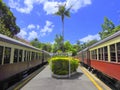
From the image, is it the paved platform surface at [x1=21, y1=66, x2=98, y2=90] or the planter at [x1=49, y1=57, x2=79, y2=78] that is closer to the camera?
the paved platform surface at [x1=21, y1=66, x2=98, y2=90]

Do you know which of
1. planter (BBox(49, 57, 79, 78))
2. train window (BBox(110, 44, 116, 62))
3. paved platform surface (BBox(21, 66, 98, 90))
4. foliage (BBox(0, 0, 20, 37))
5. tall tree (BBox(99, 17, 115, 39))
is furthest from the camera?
tall tree (BBox(99, 17, 115, 39))

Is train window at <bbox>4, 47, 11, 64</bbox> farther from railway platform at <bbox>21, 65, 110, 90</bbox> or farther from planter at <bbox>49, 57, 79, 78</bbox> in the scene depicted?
planter at <bbox>49, 57, 79, 78</bbox>

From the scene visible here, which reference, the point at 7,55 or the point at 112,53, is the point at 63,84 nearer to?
the point at 112,53

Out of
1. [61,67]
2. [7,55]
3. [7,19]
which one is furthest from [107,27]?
[7,55]

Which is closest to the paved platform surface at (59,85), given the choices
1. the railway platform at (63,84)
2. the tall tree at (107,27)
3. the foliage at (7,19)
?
the railway platform at (63,84)

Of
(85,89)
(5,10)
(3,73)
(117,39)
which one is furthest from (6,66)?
(5,10)

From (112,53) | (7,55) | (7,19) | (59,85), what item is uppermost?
(7,19)

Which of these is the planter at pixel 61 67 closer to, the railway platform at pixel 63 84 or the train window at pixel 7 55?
the railway platform at pixel 63 84

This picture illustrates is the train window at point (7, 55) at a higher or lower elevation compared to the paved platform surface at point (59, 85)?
higher

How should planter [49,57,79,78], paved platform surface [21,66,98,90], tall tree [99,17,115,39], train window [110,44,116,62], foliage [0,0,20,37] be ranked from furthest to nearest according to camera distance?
1. tall tree [99,17,115,39]
2. foliage [0,0,20,37]
3. planter [49,57,79,78]
4. paved platform surface [21,66,98,90]
5. train window [110,44,116,62]

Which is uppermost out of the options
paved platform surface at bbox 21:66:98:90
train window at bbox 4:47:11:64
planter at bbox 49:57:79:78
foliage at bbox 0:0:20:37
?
foliage at bbox 0:0:20:37

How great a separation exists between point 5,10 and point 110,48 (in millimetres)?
32832

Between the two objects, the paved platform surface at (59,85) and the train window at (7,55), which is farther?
the paved platform surface at (59,85)

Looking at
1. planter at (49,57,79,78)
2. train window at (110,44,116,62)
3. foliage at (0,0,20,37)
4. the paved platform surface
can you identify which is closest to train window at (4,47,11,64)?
the paved platform surface
